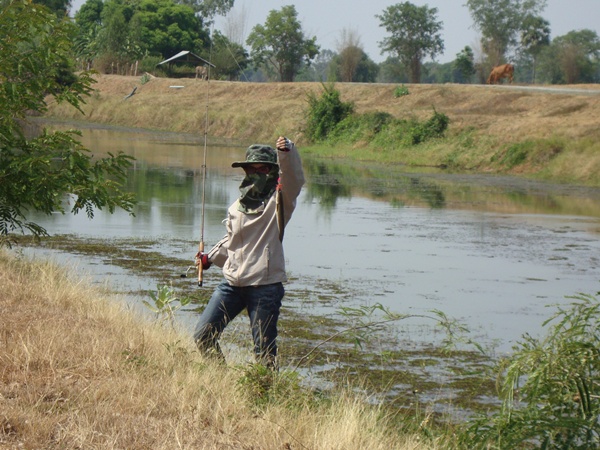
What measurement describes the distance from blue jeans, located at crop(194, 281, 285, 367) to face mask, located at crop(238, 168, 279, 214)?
1.81 ft

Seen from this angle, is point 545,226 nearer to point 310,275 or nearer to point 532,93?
point 310,275

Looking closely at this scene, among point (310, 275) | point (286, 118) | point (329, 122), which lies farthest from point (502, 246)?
point (286, 118)

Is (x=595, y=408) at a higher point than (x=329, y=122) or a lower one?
lower

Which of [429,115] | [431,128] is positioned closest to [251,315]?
[431,128]

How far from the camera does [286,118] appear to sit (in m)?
53.3

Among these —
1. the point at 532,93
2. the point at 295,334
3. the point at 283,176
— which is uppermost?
the point at 532,93

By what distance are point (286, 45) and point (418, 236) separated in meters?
56.4

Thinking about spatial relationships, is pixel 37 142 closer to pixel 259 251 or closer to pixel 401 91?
pixel 259 251

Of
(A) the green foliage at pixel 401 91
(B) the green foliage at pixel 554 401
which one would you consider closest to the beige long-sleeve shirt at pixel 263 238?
(B) the green foliage at pixel 554 401

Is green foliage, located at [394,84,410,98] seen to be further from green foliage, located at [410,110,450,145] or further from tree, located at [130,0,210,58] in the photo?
tree, located at [130,0,210,58]

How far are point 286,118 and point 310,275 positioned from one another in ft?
130

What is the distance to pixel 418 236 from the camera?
19.3 meters

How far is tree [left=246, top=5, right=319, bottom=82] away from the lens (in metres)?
73.5

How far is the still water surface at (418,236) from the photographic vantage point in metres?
13.0
